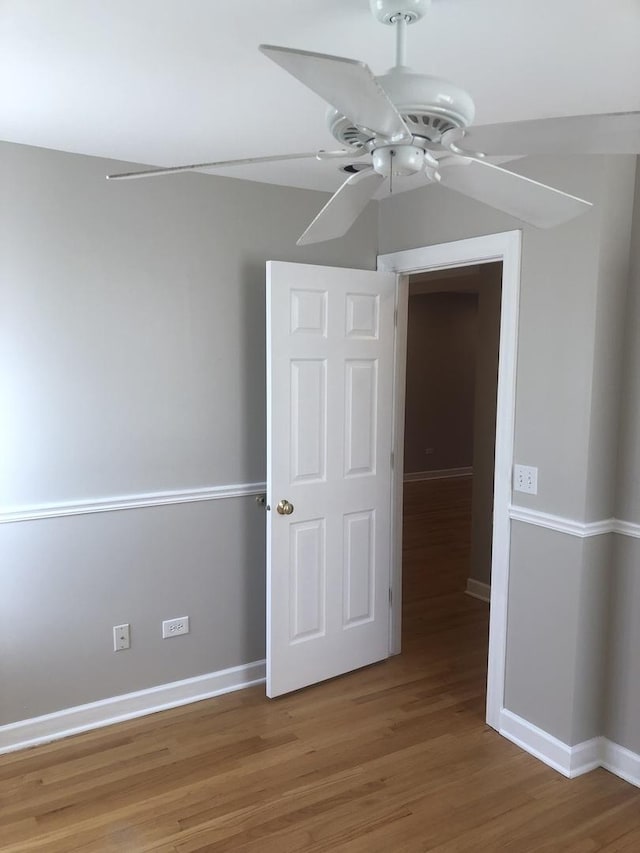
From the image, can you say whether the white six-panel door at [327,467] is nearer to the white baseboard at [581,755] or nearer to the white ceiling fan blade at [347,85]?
the white baseboard at [581,755]

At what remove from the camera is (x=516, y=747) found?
9.11ft

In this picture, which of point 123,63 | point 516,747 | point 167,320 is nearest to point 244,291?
point 167,320

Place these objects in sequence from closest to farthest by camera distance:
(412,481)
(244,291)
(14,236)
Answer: (14,236)
(244,291)
(412,481)

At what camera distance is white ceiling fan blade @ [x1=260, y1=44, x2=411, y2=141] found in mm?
942

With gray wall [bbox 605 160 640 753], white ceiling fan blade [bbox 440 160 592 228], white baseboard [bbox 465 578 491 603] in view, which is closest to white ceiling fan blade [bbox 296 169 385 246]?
white ceiling fan blade [bbox 440 160 592 228]

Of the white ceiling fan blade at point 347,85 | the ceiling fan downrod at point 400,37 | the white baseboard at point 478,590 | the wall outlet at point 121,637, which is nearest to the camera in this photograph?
the white ceiling fan blade at point 347,85

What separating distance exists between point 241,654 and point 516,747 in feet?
4.38

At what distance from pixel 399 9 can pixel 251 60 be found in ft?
1.71

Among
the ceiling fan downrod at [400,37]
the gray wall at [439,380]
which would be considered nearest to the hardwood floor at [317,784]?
the ceiling fan downrod at [400,37]

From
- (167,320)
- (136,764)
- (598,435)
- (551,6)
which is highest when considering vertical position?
(551,6)

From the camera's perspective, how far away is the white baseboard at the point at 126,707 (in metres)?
2.75

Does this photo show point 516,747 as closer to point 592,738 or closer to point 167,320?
point 592,738

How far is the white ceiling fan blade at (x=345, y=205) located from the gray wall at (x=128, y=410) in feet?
3.83

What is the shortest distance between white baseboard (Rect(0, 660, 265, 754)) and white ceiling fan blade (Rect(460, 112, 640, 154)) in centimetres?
271
